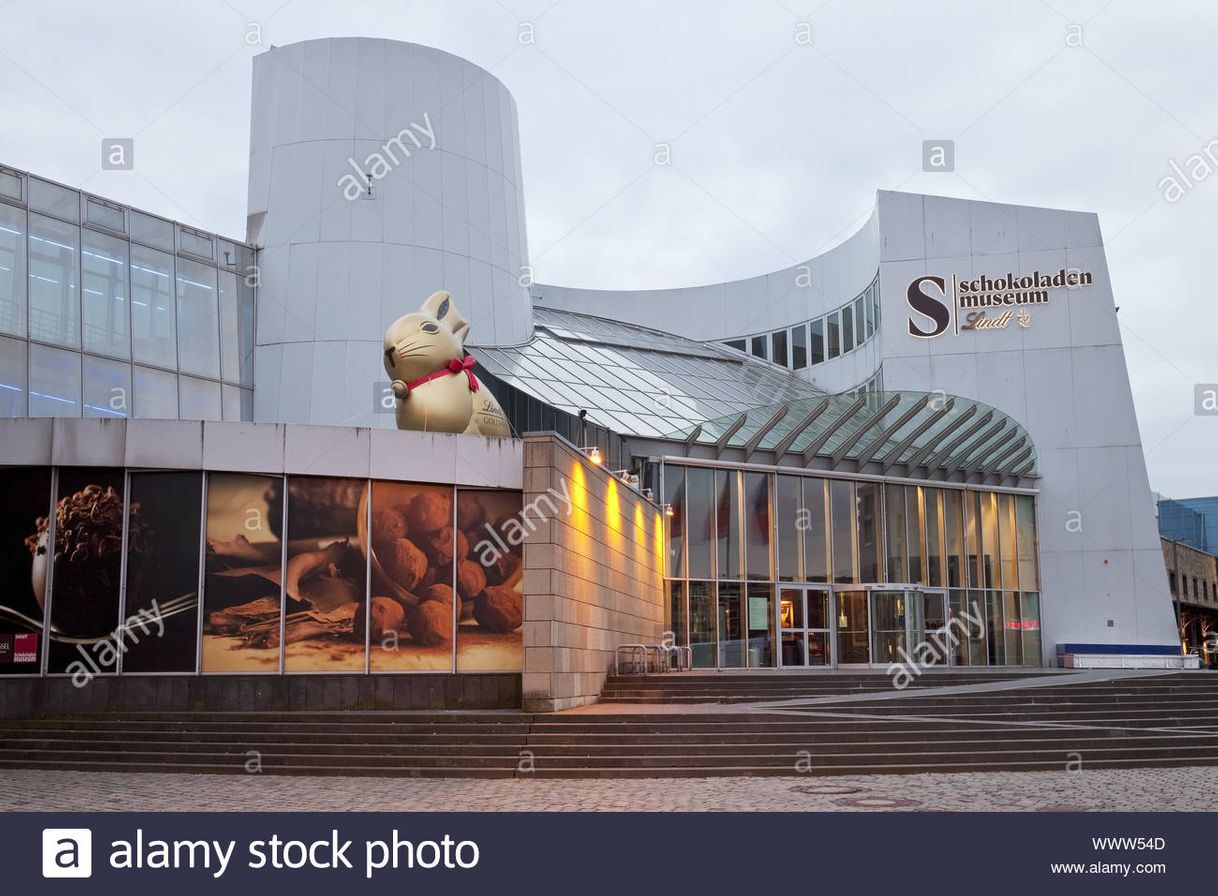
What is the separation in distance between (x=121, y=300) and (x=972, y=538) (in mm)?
24615

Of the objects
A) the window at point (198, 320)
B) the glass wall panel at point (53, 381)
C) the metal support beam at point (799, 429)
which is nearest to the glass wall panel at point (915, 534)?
the metal support beam at point (799, 429)

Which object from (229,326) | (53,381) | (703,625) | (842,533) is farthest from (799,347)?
(53,381)

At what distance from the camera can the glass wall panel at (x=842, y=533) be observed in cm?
3369

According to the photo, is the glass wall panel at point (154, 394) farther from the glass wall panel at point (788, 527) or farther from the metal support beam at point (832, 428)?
the metal support beam at point (832, 428)

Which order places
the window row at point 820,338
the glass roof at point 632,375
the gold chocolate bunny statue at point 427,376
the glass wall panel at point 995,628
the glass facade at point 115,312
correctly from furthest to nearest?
the window row at point 820,338, the glass wall panel at point 995,628, the glass roof at point 632,375, the glass facade at point 115,312, the gold chocolate bunny statue at point 427,376

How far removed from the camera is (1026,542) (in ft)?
128

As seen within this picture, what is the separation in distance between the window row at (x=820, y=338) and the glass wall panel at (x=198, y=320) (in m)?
21.8

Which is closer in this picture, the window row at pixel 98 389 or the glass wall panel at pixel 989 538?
the window row at pixel 98 389

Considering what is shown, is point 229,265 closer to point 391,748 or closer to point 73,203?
point 73,203

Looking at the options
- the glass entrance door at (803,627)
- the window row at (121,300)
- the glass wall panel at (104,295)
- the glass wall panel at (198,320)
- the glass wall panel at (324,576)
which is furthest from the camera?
the glass wall panel at (198,320)

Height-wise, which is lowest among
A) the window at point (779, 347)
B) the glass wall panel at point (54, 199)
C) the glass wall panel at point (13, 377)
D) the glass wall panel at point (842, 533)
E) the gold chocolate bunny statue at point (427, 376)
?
the glass wall panel at point (842, 533)

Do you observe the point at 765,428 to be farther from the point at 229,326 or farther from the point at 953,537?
the point at 229,326
